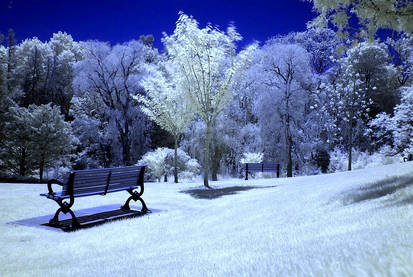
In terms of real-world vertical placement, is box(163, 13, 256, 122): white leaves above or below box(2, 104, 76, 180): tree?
above

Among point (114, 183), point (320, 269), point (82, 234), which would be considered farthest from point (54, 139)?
point (320, 269)

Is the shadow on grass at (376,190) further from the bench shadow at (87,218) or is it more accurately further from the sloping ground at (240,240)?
the bench shadow at (87,218)

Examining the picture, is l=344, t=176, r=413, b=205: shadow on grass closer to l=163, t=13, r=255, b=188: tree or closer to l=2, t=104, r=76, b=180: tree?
l=163, t=13, r=255, b=188: tree

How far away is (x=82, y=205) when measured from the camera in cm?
779

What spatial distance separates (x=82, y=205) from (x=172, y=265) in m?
5.79

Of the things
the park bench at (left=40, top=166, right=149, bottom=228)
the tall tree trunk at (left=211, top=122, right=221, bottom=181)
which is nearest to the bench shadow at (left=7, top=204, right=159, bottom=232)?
the park bench at (left=40, top=166, right=149, bottom=228)

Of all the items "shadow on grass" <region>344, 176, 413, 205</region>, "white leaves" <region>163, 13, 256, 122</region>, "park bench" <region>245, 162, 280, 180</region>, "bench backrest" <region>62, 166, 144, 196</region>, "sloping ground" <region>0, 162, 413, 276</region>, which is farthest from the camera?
"park bench" <region>245, 162, 280, 180</region>

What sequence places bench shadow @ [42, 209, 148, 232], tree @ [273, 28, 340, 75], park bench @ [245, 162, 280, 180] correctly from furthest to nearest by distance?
tree @ [273, 28, 340, 75], park bench @ [245, 162, 280, 180], bench shadow @ [42, 209, 148, 232]

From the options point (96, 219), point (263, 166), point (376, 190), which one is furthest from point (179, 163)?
point (376, 190)

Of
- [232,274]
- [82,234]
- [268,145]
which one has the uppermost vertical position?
[268,145]

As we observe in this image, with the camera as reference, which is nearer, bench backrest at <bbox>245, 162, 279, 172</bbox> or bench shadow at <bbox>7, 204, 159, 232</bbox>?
bench shadow at <bbox>7, 204, 159, 232</bbox>

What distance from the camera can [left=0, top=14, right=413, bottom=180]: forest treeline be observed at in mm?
12266

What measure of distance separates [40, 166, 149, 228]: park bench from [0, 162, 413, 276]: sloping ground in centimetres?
51

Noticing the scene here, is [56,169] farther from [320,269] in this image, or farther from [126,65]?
[320,269]
